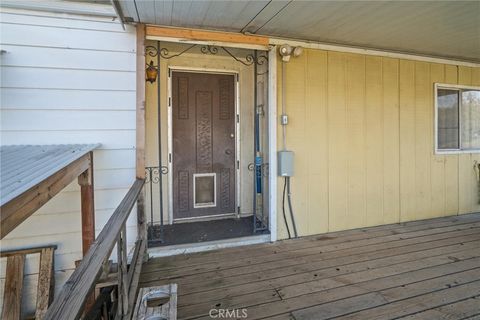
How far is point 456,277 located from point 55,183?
3273 millimetres

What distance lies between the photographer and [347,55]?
11.4 ft

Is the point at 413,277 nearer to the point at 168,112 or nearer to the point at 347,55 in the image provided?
the point at 347,55

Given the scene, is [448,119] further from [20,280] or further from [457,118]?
[20,280]

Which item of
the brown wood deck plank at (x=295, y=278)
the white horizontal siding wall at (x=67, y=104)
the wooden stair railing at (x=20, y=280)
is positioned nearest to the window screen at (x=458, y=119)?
the brown wood deck plank at (x=295, y=278)

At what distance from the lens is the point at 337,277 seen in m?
2.43

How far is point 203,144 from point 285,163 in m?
1.21

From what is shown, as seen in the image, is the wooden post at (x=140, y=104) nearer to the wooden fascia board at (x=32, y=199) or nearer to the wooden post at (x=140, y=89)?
the wooden post at (x=140, y=89)

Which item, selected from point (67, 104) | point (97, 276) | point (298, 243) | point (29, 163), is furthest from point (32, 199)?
point (298, 243)

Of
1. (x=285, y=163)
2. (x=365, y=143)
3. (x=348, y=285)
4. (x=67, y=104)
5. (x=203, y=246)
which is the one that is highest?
(x=67, y=104)

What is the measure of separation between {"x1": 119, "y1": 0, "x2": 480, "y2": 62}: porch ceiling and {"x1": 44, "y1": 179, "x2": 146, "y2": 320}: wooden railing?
1637 mm

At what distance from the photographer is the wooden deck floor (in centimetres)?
200

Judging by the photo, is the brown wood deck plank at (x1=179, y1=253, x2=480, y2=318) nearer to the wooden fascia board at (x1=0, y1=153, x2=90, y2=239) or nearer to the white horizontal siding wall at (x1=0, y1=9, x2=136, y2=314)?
the wooden fascia board at (x1=0, y1=153, x2=90, y2=239)

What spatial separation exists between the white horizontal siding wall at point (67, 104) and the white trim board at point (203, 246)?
308 mm

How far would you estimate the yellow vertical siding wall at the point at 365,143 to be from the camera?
334cm
